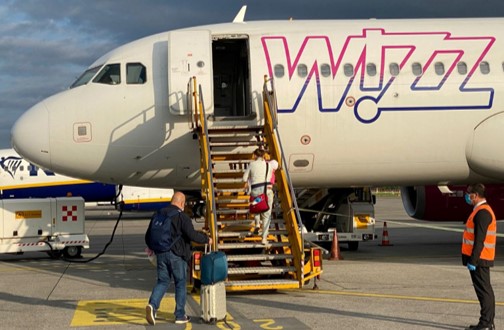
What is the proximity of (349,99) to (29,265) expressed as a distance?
9.23 metres

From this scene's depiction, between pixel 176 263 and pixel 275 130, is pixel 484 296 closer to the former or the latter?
pixel 176 263

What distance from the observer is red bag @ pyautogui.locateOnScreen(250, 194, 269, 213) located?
Answer: 39.7ft

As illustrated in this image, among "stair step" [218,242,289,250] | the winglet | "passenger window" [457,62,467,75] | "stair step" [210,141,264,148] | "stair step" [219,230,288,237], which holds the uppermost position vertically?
the winglet

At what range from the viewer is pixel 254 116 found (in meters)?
14.2

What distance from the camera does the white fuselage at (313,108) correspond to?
562 inches

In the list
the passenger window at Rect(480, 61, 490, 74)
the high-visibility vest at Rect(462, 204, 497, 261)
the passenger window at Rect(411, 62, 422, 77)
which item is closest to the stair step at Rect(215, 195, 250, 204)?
the passenger window at Rect(411, 62, 422, 77)

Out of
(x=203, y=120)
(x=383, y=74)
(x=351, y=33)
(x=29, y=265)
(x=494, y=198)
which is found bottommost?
(x=29, y=265)

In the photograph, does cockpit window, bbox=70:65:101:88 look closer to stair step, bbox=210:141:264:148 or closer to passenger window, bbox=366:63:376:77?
stair step, bbox=210:141:264:148

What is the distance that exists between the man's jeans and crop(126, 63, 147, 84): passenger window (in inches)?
228

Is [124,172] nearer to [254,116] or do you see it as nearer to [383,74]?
[254,116]

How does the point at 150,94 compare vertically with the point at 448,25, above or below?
below

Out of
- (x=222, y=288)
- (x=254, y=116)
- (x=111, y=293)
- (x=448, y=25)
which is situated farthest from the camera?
(x=448, y=25)

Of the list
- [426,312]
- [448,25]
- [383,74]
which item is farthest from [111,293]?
[448,25]

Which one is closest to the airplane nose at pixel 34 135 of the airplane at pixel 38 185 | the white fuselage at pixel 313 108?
the white fuselage at pixel 313 108
